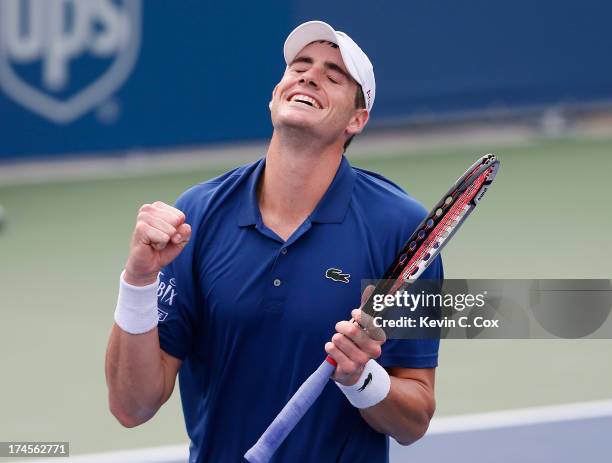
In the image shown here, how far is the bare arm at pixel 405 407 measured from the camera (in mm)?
3896

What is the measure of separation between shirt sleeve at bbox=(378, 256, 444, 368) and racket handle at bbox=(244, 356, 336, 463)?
334 millimetres

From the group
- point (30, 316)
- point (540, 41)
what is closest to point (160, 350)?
point (30, 316)

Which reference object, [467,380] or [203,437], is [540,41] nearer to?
[467,380]

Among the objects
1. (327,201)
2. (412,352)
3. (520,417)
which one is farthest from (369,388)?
(520,417)

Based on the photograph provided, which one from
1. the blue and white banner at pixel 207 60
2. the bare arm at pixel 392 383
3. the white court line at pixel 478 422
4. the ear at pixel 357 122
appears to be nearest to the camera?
the bare arm at pixel 392 383

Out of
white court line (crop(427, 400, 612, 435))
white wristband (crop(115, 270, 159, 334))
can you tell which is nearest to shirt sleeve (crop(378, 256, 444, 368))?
white wristband (crop(115, 270, 159, 334))

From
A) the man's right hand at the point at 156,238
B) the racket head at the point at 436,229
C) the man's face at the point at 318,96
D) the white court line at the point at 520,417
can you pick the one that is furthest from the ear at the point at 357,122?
the white court line at the point at 520,417

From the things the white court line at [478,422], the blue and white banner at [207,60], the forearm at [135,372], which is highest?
the blue and white banner at [207,60]

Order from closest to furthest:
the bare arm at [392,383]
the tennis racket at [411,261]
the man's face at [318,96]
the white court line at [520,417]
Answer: the bare arm at [392,383]
the tennis racket at [411,261]
the man's face at [318,96]
the white court line at [520,417]

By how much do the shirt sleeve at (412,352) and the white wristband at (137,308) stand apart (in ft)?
2.29

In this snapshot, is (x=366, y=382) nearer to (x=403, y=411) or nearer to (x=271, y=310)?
(x=403, y=411)

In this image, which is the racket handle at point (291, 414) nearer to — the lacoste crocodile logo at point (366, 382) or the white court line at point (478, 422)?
the lacoste crocodile logo at point (366, 382)

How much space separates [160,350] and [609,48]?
34.5 ft

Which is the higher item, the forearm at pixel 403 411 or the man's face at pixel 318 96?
the man's face at pixel 318 96
